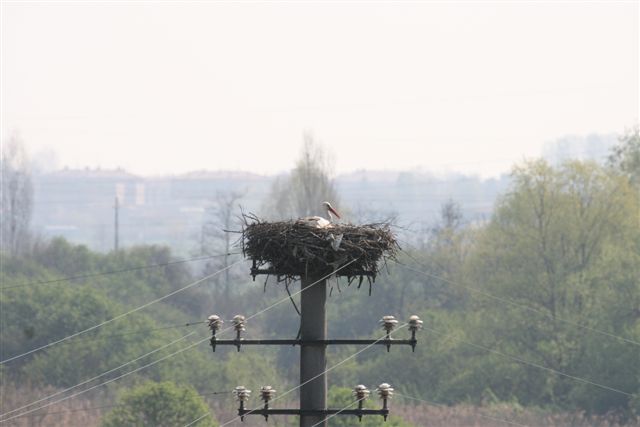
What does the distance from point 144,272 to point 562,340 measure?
98.6 feet

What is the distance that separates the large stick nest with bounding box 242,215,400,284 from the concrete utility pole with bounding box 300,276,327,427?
0.22m

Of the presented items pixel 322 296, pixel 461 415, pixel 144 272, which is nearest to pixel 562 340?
pixel 461 415

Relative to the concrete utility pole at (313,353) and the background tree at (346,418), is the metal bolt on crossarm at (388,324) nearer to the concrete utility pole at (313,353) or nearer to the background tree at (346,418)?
the concrete utility pole at (313,353)

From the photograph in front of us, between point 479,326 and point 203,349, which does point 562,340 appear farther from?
point 203,349

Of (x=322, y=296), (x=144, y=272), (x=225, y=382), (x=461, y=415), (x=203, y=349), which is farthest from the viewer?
(x=144, y=272)

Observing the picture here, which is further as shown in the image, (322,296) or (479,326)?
(479,326)

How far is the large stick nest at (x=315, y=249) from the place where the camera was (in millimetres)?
17922

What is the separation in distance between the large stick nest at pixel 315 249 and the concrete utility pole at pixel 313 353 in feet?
0.72

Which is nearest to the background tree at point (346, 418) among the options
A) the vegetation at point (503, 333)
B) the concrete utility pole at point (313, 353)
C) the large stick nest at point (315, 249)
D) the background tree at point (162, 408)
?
the background tree at point (162, 408)

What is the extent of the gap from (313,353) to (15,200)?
10132 centimetres

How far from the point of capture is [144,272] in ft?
283

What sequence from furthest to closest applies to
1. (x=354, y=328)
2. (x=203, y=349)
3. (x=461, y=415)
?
(x=354, y=328), (x=203, y=349), (x=461, y=415)

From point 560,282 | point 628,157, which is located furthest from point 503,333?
point 628,157

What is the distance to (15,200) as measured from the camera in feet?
383
